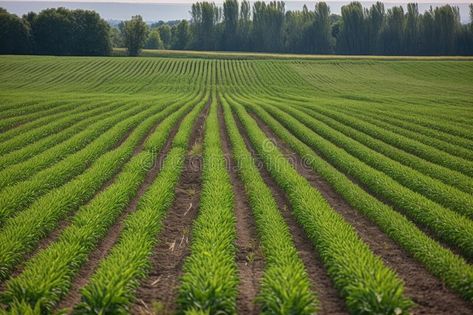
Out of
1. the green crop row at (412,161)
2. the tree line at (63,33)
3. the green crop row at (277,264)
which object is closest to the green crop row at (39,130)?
the green crop row at (277,264)

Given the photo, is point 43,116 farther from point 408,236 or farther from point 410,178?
point 408,236

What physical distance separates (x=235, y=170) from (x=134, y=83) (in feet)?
167

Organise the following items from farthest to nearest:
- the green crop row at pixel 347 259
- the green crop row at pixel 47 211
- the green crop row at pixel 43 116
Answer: the green crop row at pixel 43 116
the green crop row at pixel 47 211
the green crop row at pixel 347 259

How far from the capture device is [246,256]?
9180 mm

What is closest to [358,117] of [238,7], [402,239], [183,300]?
[402,239]

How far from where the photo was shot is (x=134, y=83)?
62.5 meters

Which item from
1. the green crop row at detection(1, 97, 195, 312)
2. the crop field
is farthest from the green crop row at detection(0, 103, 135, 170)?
the green crop row at detection(1, 97, 195, 312)

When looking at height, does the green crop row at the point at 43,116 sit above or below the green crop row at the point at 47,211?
above

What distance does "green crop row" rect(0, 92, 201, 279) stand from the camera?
8.53 m

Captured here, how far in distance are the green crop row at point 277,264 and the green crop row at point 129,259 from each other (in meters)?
2.67

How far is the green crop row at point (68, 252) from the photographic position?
6961 millimetres

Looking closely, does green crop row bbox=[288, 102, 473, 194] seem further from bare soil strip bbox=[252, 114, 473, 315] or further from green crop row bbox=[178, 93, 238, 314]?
green crop row bbox=[178, 93, 238, 314]

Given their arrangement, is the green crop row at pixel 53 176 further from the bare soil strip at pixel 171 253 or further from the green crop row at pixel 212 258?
the green crop row at pixel 212 258

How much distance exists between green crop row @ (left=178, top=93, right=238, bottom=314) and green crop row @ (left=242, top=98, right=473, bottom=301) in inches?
170
